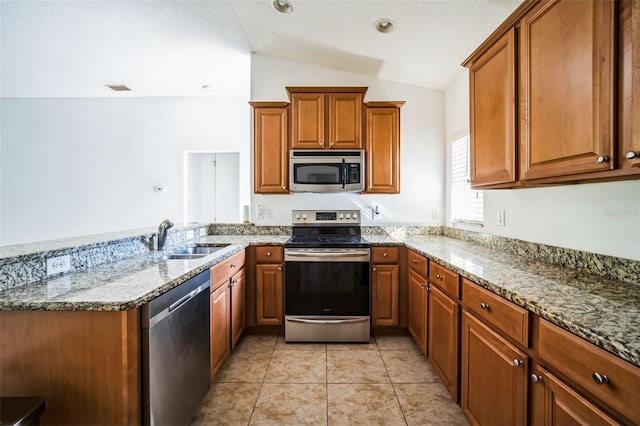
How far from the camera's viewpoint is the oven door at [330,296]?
8.33ft

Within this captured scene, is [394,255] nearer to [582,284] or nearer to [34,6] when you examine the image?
[582,284]

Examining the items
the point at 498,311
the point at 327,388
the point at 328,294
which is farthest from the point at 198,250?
the point at 498,311

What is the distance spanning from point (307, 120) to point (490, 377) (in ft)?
8.28

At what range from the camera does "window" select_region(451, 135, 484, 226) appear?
102 inches

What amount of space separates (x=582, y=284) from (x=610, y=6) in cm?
106

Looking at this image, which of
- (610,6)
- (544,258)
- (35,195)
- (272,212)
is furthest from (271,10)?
(35,195)

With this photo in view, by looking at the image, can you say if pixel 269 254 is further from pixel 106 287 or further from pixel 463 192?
pixel 463 192

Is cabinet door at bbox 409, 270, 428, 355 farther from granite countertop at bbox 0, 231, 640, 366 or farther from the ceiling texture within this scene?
the ceiling texture

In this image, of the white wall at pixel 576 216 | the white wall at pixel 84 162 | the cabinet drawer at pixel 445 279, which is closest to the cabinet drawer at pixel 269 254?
the cabinet drawer at pixel 445 279

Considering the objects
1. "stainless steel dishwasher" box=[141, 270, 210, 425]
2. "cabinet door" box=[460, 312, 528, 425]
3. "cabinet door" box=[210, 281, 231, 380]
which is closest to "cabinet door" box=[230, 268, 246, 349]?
"cabinet door" box=[210, 281, 231, 380]

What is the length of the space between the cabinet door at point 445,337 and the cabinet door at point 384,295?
1.92 ft

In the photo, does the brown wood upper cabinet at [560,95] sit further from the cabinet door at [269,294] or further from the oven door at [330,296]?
the cabinet door at [269,294]

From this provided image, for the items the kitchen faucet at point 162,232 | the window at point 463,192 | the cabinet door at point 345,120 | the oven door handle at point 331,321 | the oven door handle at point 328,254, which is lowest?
the oven door handle at point 331,321

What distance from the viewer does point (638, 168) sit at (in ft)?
2.89
